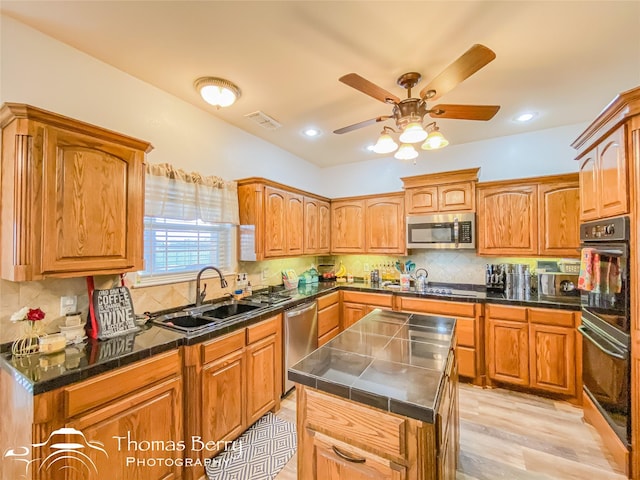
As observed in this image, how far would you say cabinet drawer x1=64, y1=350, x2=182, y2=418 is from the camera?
128 centimetres

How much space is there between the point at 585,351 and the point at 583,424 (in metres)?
0.65

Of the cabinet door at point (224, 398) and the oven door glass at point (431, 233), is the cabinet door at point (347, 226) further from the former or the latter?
the cabinet door at point (224, 398)

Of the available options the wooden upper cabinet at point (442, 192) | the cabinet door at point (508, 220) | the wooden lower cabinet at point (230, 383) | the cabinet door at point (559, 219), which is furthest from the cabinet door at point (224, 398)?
the cabinet door at point (559, 219)

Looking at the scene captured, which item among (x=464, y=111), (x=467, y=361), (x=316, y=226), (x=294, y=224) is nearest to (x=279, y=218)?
(x=294, y=224)

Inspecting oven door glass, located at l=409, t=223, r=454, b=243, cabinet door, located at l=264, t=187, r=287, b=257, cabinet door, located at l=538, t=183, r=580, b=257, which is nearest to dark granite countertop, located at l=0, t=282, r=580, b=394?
cabinet door, located at l=264, t=187, r=287, b=257

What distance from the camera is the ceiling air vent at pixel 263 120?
270cm

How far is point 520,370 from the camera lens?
278 centimetres

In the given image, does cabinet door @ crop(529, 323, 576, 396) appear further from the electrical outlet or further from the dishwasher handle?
the electrical outlet

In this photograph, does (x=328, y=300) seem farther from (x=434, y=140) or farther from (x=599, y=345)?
(x=599, y=345)

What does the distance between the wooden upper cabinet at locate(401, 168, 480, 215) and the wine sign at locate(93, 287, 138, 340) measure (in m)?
3.22

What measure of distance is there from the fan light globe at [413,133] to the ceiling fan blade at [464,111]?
0.26 m

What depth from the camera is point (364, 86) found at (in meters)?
1.68

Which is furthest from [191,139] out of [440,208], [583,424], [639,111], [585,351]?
[583,424]

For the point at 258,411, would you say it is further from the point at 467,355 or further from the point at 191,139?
the point at 191,139
